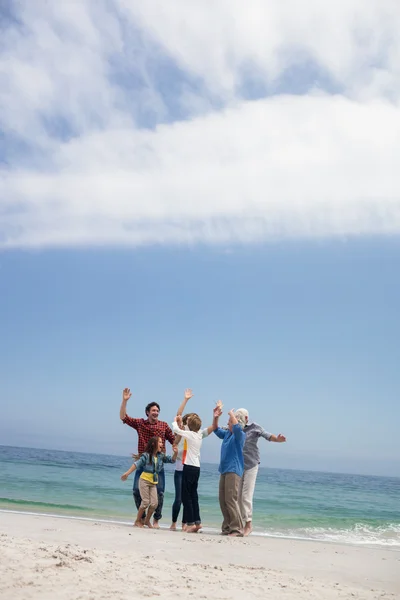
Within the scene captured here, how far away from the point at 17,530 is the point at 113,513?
5.74 meters

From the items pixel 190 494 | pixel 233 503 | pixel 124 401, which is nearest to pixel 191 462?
pixel 190 494

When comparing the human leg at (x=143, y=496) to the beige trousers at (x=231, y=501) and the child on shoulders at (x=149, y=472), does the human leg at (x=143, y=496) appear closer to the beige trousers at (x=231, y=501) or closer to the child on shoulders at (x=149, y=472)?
the child on shoulders at (x=149, y=472)

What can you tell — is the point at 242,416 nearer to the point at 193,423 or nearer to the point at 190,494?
the point at 193,423

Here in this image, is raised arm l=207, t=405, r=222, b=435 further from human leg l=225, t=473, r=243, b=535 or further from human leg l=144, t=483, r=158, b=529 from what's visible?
human leg l=144, t=483, r=158, b=529

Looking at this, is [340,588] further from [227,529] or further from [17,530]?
[17,530]

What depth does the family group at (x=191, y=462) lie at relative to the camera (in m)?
8.40

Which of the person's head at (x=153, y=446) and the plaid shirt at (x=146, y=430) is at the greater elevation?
the plaid shirt at (x=146, y=430)

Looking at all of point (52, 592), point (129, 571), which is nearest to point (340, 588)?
point (129, 571)

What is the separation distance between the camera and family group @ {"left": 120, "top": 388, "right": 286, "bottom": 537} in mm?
8398

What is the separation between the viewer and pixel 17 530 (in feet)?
25.1

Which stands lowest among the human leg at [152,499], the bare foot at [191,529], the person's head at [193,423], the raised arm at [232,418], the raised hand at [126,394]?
the bare foot at [191,529]

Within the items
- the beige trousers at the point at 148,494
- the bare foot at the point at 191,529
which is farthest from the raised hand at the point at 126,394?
the bare foot at the point at 191,529

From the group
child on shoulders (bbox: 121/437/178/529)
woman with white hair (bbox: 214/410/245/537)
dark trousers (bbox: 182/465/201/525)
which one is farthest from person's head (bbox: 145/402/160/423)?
woman with white hair (bbox: 214/410/245/537)

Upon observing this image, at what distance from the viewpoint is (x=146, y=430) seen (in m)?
8.82
